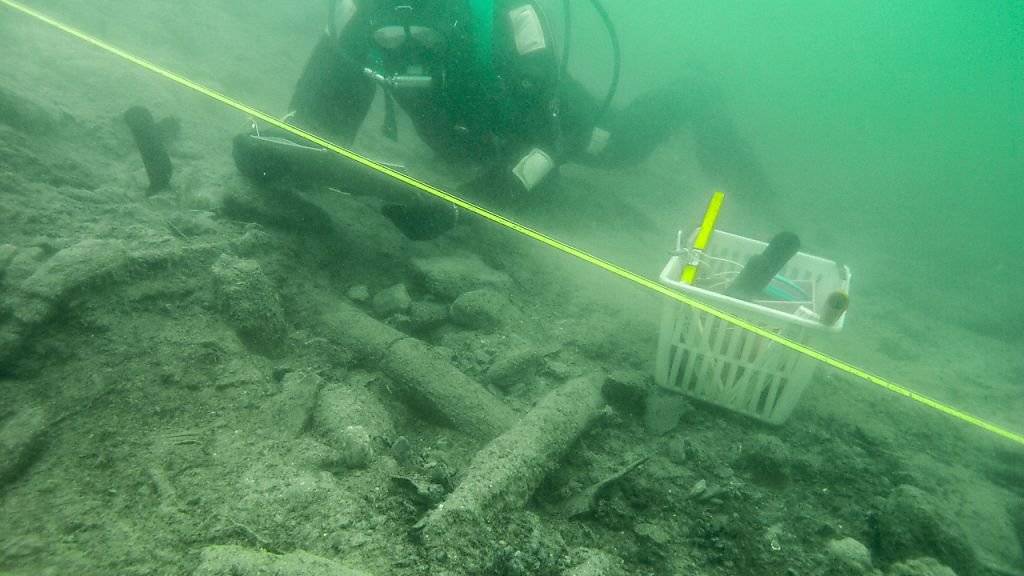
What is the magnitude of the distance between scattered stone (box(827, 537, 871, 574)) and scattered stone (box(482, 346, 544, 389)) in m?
1.49

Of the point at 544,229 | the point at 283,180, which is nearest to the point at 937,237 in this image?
the point at 544,229

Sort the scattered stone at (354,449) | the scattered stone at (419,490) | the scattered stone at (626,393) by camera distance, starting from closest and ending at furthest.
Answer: the scattered stone at (419,490)
the scattered stone at (354,449)
the scattered stone at (626,393)

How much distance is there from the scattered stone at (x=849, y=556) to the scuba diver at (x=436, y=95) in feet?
8.86

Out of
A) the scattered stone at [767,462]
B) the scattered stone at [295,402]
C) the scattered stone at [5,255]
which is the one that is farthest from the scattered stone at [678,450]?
the scattered stone at [5,255]

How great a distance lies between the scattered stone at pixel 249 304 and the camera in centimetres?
232

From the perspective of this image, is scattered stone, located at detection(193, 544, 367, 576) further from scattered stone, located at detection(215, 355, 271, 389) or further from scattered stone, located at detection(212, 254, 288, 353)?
scattered stone, located at detection(212, 254, 288, 353)

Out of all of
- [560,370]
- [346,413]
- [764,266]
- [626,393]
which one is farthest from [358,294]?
[764,266]

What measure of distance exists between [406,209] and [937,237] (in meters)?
11.0

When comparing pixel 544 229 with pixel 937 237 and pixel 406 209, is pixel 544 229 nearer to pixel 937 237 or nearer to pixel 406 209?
pixel 406 209

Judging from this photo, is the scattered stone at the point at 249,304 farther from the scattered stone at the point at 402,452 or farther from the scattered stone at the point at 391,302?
the scattered stone at the point at 402,452

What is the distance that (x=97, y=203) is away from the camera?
2.95m

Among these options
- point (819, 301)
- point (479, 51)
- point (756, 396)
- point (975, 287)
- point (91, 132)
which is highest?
point (479, 51)

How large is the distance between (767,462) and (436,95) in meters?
3.64

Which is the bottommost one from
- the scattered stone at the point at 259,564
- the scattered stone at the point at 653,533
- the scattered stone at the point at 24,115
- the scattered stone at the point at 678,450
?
the scattered stone at the point at 653,533
